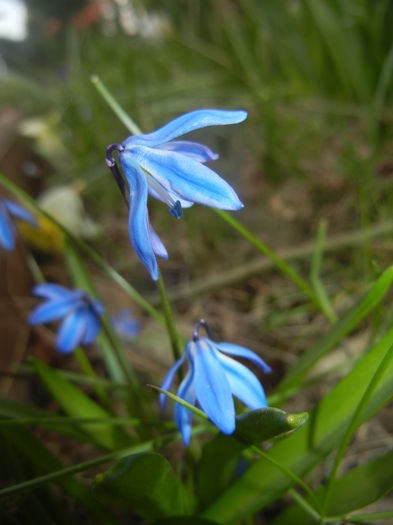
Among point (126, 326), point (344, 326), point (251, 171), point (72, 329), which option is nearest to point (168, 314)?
point (344, 326)

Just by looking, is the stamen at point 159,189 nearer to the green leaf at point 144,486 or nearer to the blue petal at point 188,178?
the blue petal at point 188,178

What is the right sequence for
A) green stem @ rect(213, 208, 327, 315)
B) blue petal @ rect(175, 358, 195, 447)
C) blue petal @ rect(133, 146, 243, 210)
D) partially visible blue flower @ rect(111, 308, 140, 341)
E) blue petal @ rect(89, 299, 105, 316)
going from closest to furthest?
blue petal @ rect(133, 146, 243, 210) < blue petal @ rect(175, 358, 195, 447) < green stem @ rect(213, 208, 327, 315) < blue petal @ rect(89, 299, 105, 316) < partially visible blue flower @ rect(111, 308, 140, 341)

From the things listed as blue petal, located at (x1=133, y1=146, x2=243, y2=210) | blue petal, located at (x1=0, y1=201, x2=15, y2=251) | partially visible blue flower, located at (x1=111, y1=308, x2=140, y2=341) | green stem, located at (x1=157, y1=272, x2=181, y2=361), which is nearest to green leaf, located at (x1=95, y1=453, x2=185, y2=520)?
green stem, located at (x1=157, y1=272, x2=181, y2=361)

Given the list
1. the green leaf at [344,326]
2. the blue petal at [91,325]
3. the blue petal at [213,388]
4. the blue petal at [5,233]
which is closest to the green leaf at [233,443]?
the blue petal at [213,388]

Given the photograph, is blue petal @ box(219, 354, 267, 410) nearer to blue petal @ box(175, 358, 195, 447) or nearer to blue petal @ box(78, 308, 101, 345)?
blue petal @ box(175, 358, 195, 447)

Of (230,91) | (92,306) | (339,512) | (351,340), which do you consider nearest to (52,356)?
(92,306)

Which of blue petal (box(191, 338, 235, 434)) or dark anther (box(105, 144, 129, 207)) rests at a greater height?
dark anther (box(105, 144, 129, 207))
